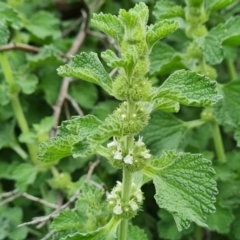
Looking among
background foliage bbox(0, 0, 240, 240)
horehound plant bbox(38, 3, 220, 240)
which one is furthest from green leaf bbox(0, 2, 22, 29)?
horehound plant bbox(38, 3, 220, 240)

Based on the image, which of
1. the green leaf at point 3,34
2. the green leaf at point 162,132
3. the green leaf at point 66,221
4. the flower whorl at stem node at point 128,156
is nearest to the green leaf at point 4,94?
the green leaf at point 3,34

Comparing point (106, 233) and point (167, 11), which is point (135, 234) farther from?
point (167, 11)

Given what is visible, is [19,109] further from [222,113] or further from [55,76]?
[222,113]

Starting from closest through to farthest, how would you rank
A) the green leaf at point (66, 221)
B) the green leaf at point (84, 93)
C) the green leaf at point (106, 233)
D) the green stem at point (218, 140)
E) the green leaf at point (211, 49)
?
the green leaf at point (106, 233), the green leaf at point (66, 221), the green leaf at point (211, 49), the green stem at point (218, 140), the green leaf at point (84, 93)

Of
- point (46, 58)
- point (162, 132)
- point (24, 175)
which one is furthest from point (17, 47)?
point (162, 132)

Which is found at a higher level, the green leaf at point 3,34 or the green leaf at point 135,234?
the green leaf at point 3,34

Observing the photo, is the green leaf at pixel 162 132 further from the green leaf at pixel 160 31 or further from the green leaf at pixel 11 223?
the green leaf at pixel 160 31
